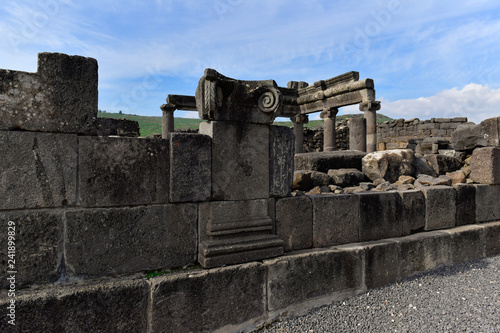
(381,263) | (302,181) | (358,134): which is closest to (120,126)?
(358,134)

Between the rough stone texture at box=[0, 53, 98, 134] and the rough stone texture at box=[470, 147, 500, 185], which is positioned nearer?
the rough stone texture at box=[0, 53, 98, 134]

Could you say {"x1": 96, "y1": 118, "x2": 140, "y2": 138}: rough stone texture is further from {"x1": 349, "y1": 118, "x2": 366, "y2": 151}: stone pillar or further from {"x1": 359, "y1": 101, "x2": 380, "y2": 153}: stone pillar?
{"x1": 359, "y1": 101, "x2": 380, "y2": 153}: stone pillar

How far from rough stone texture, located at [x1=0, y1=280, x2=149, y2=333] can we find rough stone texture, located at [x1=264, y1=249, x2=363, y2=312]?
1229 mm

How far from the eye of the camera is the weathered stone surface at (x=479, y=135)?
5.46m

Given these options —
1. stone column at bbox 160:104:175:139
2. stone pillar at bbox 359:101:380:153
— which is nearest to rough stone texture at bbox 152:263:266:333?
stone pillar at bbox 359:101:380:153

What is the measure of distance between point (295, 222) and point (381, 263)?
124cm

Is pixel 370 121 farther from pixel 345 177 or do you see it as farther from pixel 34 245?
pixel 34 245

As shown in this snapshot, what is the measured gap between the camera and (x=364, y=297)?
3.41 metres

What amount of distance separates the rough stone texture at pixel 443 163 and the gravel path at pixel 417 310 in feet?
8.20

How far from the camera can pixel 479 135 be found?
576cm

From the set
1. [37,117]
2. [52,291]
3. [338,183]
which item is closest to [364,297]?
[338,183]

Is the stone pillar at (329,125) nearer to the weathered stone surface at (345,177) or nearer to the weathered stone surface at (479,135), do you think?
the weathered stone surface at (479,135)

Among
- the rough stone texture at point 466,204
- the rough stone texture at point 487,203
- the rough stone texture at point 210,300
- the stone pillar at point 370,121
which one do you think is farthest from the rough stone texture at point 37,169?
the stone pillar at point 370,121

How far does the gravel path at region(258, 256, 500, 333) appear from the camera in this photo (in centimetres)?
295
